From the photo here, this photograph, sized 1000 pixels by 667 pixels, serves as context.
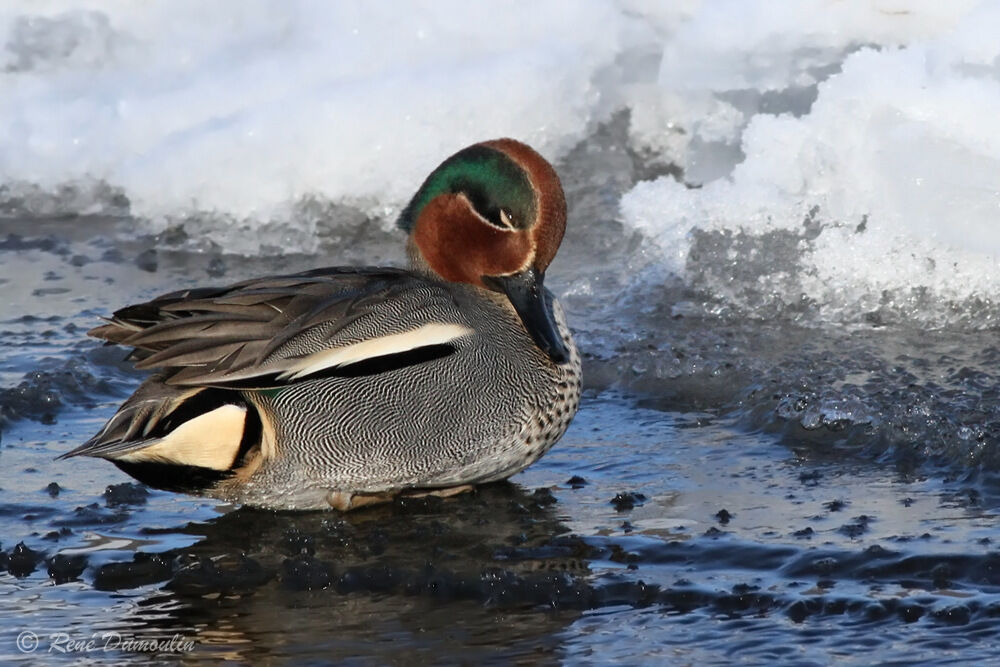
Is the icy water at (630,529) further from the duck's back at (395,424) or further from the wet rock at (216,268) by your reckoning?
the wet rock at (216,268)

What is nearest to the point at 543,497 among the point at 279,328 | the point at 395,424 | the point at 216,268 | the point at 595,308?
the point at 395,424

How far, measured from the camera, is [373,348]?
4184mm

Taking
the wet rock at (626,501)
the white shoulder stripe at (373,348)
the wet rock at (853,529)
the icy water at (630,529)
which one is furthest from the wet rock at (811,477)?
the white shoulder stripe at (373,348)

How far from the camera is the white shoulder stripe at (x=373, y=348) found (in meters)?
4.13

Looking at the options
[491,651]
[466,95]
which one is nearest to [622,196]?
[466,95]

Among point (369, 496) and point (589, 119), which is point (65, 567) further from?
point (589, 119)

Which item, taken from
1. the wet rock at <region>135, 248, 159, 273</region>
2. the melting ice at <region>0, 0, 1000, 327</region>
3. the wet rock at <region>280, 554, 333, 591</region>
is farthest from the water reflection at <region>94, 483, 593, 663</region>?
the wet rock at <region>135, 248, 159, 273</region>

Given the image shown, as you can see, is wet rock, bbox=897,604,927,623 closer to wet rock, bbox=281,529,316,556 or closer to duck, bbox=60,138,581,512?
duck, bbox=60,138,581,512

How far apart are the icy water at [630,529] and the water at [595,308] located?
0.01 meters

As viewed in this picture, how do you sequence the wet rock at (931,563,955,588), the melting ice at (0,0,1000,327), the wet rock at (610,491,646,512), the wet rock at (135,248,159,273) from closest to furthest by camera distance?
the wet rock at (931,563,955,588) < the wet rock at (610,491,646,512) < the melting ice at (0,0,1000,327) < the wet rock at (135,248,159,273)

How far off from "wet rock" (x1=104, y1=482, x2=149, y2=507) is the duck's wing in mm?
467

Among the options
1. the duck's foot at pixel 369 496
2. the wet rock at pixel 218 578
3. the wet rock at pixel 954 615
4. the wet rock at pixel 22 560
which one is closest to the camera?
the wet rock at pixel 954 615

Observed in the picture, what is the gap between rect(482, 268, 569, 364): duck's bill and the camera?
440 cm

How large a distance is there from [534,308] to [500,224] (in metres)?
0.27
